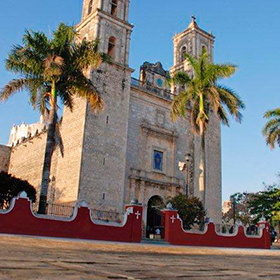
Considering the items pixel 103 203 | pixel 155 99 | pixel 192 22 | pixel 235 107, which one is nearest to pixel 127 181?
pixel 103 203

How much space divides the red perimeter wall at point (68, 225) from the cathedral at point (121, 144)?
575 cm

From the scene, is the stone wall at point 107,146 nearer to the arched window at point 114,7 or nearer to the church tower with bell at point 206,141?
the arched window at point 114,7

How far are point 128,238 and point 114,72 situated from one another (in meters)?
12.9

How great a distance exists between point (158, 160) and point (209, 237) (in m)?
8.87

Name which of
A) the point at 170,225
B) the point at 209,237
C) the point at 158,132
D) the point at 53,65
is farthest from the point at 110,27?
the point at 209,237

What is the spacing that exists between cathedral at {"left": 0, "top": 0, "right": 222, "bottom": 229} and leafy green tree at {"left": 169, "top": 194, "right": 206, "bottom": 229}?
4.70 ft

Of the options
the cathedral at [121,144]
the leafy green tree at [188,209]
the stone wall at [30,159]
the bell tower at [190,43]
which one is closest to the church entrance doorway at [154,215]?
the cathedral at [121,144]

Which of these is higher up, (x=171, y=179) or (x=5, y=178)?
(x=171, y=179)

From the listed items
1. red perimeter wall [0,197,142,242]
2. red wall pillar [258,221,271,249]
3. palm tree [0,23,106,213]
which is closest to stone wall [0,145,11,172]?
palm tree [0,23,106,213]

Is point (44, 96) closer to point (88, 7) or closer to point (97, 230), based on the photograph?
point (97, 230)

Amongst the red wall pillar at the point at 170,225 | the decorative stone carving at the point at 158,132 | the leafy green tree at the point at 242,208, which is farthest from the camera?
the leafy green tree at the point at 242,208

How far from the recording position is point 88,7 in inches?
1067

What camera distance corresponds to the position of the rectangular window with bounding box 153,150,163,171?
25.7 meters

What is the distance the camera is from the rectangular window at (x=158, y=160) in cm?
2572
